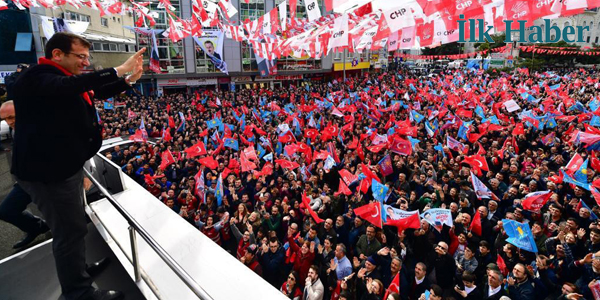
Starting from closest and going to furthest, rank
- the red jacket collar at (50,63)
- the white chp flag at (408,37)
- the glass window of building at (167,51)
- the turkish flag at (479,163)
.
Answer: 1. the red jacket collar at (50,63)
2. the turkish flag at (479,163)
3. the white chp flag at (408,37)
4. the glass window of building at (167,51)

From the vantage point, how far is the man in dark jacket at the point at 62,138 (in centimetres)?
186

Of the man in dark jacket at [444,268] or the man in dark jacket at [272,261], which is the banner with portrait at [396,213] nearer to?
the man in dark jacket at [444,268]

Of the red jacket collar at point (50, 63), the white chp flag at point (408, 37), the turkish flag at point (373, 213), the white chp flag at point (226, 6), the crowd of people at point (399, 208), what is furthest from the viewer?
the white chp flag at point (226, 6)

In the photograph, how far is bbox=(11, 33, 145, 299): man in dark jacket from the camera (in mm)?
1864

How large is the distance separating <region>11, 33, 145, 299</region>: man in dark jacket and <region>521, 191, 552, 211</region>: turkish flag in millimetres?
7599

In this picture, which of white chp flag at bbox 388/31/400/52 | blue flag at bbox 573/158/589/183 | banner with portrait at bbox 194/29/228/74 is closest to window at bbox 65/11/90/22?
banner with portrait at bbox 194/29/228/74

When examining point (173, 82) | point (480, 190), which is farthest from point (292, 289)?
point (173, 82)

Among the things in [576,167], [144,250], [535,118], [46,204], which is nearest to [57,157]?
[46,204]

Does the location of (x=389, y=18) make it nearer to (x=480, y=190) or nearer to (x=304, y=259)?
(x=480, y=190)

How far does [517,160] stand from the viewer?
1027 cm

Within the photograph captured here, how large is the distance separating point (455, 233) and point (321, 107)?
1341 centimetres

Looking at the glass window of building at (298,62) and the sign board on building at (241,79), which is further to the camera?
the glass window of building at (298,62)

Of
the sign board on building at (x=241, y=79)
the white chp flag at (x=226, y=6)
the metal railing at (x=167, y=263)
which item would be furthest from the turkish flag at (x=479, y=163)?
the sign board on building at (x=241, y=79)

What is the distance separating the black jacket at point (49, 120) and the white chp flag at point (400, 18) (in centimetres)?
944
